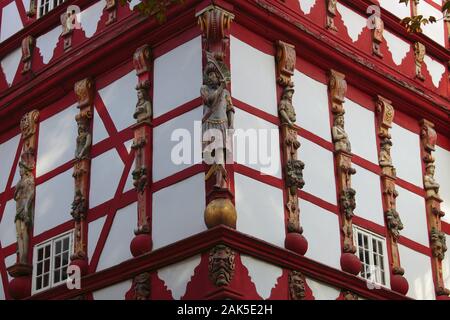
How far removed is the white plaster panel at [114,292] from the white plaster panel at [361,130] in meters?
5.18

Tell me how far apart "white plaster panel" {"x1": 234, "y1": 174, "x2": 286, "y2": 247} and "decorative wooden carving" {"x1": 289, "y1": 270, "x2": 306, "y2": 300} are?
55cm

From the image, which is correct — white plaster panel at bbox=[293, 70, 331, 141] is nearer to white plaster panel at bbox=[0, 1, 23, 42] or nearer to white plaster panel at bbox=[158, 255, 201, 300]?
white plaster panel at bbox=[158, 255, 201, 300]

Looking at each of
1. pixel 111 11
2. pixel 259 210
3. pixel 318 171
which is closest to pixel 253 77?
pixel 318 171

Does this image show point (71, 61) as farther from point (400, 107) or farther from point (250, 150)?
point (400, 107)

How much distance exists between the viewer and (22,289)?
2200 cm

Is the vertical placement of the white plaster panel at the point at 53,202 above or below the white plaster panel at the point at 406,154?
below

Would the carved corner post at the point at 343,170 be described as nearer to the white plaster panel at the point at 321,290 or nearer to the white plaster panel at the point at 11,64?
the white plaster panel at the point at 321,290

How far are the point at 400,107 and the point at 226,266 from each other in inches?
270

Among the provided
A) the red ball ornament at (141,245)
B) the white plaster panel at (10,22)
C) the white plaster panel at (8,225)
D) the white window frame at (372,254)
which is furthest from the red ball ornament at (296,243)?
the white plaster panel at (10,22)

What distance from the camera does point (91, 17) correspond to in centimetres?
2325

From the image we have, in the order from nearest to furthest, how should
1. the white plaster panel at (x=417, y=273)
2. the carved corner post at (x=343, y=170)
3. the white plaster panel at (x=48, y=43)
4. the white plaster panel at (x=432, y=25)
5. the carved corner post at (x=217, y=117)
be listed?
the carved corner post at (x=217, y=117) < the carved corner post at (x=343, y=170) < the white plaster panel at (x=417, y=273) < the white plaster panel at (x=48, y=43) < the white plaster panel at (x=432, y=25)

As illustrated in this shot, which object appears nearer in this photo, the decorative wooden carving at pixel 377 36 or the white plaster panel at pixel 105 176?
the white plaster panel at pixel 105 176

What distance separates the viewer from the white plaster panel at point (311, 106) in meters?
21.6

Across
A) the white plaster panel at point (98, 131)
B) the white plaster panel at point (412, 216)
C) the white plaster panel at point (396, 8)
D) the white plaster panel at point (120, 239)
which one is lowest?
the white plaster panel at point (120, 239)
